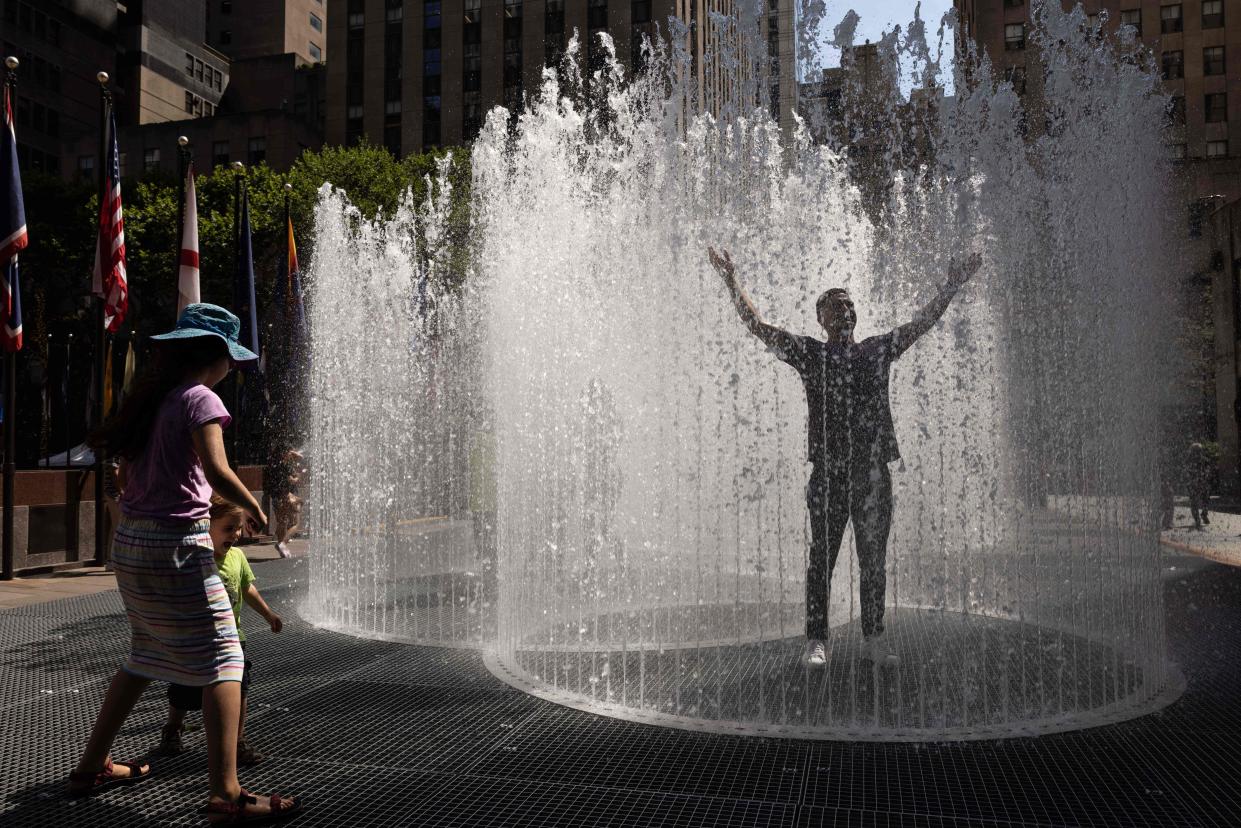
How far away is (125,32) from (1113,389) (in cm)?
6109

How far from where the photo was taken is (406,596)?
8.30 m

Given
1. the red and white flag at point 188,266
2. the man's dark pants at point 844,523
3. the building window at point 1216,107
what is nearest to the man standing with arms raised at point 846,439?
the man's dark pants at point 844,523

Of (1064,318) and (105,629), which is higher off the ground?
(1064,318)

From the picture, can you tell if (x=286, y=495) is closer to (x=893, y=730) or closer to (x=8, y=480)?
(x=8, y=480)

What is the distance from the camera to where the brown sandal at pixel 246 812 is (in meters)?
2.88

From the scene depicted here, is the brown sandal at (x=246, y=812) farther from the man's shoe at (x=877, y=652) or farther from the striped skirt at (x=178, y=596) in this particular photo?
the man's shoe at (x=877, y=652)

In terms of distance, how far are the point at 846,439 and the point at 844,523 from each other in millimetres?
435

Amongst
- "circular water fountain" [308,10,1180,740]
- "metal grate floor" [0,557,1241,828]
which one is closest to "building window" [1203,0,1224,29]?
"circular water fountain" [308,10,1180,740]

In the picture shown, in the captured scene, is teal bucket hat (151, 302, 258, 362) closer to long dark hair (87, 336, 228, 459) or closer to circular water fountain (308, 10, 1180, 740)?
long dark hair (87, 336, 228, 459)

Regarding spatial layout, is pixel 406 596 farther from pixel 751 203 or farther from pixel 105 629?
pixel 751 203

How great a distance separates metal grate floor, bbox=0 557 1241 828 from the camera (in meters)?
3.13

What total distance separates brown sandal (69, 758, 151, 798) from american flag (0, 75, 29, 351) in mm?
7750

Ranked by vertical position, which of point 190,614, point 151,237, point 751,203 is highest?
point 151,237

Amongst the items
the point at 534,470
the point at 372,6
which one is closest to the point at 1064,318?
the point at 534,470
